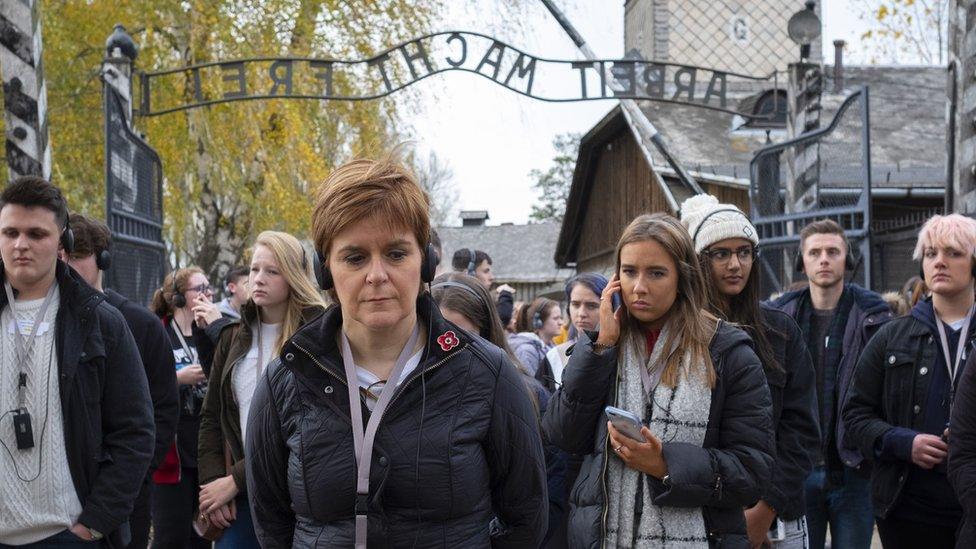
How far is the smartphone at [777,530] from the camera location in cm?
432

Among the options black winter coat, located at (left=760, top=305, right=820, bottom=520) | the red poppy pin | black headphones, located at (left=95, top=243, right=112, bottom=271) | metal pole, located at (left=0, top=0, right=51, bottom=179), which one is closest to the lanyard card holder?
black headphones, located at (left=95, top=243, right=112, bottom=271)

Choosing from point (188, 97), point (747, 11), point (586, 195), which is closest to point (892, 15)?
point (747, 11)

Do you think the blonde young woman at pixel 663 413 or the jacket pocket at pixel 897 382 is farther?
the jacket pocket at pixel 897 382

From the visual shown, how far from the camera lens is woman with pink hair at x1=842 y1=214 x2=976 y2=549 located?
4.81 metres

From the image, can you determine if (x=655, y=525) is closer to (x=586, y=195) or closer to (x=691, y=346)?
(x=691, y=346)

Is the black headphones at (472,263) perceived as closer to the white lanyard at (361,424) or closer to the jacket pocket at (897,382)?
the jacket pocket at (897,382)

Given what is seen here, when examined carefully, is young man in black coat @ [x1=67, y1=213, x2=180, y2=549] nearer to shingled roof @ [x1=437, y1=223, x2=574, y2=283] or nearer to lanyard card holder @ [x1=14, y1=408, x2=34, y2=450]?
lanyard card holder @ [x1=14, y1=408, x2=34, y2=450]

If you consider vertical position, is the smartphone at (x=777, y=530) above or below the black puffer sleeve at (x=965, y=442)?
below

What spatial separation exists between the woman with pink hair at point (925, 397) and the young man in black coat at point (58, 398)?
3202 mm

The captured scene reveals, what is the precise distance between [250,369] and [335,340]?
105 inches

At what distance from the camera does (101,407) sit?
4.26m

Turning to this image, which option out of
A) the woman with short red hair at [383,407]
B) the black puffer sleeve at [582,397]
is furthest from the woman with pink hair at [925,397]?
the woman with short red hair at [383,407]

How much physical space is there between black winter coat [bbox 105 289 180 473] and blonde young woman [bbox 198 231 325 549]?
17 cm

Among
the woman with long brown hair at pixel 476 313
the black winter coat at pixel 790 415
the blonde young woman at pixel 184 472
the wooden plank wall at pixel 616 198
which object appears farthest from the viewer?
the wooden plank wall at pixel 616 198
